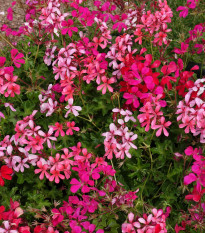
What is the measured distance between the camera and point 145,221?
129cm

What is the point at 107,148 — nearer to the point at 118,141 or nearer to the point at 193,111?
the point at 118,141

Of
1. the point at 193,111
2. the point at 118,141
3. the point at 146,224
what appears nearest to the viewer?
the point at 146,224

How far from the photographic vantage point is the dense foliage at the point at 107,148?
1.41 metres

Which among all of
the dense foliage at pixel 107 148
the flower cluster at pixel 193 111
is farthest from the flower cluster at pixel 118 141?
the flower cluster at pixel 193 111

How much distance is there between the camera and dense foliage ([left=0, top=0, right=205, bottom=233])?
55.4 inches

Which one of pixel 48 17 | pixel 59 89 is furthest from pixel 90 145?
pixel 48 17

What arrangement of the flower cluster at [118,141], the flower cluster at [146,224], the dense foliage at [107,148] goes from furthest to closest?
the flower cluster at [118,141], the dense foliage at [107,148], the flower cluster at [146,224]

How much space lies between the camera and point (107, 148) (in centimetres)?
153

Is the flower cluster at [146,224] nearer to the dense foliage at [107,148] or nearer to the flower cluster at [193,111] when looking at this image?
the dense foliage at [107,148]

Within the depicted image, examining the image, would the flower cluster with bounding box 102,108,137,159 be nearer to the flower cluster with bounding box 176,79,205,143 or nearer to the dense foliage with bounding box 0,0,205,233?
the dense foliage with bounding box 0,0,205,233

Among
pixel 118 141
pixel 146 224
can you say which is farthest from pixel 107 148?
pixel 146 224

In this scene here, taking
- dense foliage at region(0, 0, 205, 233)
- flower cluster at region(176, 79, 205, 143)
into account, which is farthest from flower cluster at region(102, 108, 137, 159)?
flower cluster at region(176, 79, 205, 143)

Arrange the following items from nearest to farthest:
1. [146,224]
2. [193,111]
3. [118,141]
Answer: [146,224], [193,111], [118,141]

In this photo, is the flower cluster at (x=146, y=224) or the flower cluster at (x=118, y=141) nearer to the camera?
the flower cluster at (x=146, y=224)
